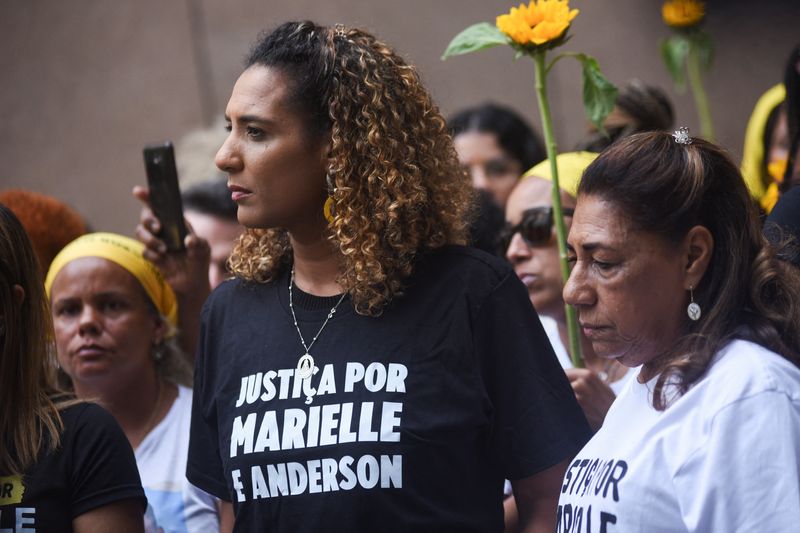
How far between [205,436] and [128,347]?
2.91 ft

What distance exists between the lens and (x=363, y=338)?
102 inches

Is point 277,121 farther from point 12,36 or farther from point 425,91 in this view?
point 12,36

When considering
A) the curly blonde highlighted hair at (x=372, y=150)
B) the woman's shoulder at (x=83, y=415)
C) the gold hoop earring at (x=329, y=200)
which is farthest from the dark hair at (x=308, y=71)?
the woman's shoulder at (x=83, y=415)

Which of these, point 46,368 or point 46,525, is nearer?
point 46,525

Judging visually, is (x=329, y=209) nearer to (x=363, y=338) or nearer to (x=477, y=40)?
(x=363, y=338)

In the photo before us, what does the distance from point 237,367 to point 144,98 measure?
14.4 ft

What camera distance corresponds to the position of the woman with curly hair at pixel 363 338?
2.47 metres

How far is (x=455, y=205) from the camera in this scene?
2768 millimetres

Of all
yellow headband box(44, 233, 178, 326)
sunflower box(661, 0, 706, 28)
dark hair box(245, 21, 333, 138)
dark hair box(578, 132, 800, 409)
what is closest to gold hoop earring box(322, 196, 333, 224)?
dark hair box(245, 21, 333, 138)

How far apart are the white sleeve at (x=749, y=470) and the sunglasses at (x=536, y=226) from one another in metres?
1.58

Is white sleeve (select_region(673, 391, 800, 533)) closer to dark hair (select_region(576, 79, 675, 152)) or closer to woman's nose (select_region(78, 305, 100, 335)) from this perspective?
woman's nose (select_region(78, 305, 100, 335))

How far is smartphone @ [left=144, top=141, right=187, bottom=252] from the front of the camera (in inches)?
136

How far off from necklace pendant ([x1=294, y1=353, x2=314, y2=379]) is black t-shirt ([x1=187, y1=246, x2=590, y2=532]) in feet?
0.05

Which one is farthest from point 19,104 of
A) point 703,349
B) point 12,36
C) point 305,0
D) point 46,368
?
point 703,349
